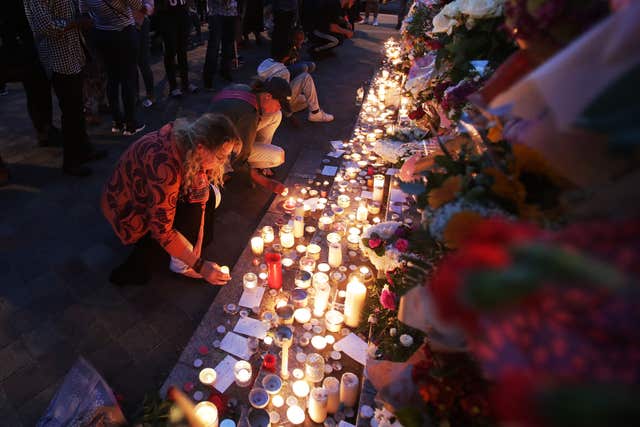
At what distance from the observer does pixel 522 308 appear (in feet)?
1.94

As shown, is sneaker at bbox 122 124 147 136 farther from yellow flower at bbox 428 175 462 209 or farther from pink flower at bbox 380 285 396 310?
yellow flower at bbox 428 175 462 209

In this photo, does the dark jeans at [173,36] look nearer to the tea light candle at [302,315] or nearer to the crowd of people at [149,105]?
the crowd of people at [149,105]

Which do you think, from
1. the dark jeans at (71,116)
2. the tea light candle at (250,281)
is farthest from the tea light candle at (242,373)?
the dark jeans at (71,116)

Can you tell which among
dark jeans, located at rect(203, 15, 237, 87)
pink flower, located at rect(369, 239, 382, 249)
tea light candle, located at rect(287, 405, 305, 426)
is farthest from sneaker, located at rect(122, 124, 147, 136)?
tea light candle, located at rect(287, 405, 305, 426)

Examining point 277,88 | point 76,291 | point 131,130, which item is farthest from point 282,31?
point 76,291

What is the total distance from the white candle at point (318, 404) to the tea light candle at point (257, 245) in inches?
58.8

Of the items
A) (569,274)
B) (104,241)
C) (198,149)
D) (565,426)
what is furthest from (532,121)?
(104,241)

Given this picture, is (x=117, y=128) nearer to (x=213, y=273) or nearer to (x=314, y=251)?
(x=213, y=273)

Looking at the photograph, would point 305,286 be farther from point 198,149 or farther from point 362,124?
point 362,124

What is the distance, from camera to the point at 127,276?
10.1 feet

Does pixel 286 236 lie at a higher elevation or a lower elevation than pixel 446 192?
lower

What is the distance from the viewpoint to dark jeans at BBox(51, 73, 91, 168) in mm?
3992

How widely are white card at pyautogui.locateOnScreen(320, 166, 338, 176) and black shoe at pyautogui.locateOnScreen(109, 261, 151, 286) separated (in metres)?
2.28

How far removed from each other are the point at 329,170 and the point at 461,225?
359 cm
